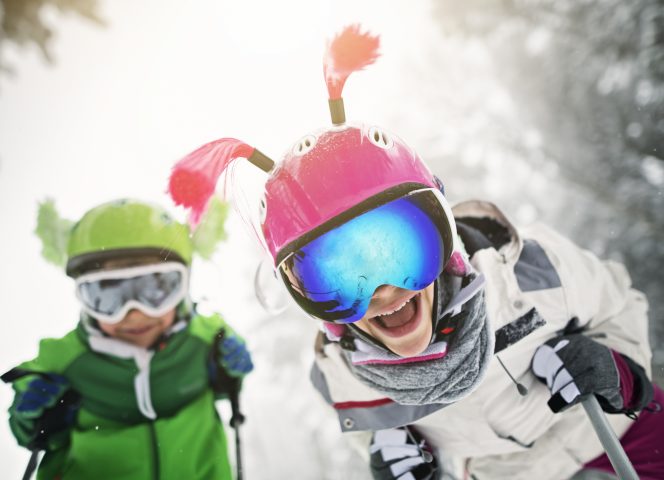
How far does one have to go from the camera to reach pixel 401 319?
1774mm

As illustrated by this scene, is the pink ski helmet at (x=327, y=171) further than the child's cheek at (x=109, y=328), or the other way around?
the child's cheek at (x=109, y=328)

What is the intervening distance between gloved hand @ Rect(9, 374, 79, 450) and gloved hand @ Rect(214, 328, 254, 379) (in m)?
0.90

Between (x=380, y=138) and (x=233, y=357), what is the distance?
180 cm

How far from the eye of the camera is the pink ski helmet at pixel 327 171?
1.56m

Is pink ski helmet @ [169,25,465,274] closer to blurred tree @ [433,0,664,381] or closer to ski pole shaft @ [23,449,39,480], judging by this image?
ski pole shaft @ [23,449,39,480]

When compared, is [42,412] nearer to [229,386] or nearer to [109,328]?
[109,328]

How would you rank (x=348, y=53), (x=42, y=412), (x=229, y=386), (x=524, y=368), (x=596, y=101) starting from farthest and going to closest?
(x=596, y=101) → (x=229, y=386) → (x=42, y=412) → (x=524, y=368) → (x=348, y=53)

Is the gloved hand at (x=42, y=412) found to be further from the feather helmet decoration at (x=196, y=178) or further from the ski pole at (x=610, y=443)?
the ski pole at (x=610, y=443)

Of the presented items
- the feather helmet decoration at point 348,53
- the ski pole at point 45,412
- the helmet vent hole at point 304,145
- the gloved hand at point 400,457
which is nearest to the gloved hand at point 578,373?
the gloved hand at point 400,457

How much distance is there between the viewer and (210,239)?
301 centimetres

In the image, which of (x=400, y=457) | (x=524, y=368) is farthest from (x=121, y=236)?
(x=524, y=368)

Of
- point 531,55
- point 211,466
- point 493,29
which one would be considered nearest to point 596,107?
point 531,55

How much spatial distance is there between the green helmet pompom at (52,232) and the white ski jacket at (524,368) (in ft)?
6.23

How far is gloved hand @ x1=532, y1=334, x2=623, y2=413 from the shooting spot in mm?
1802
